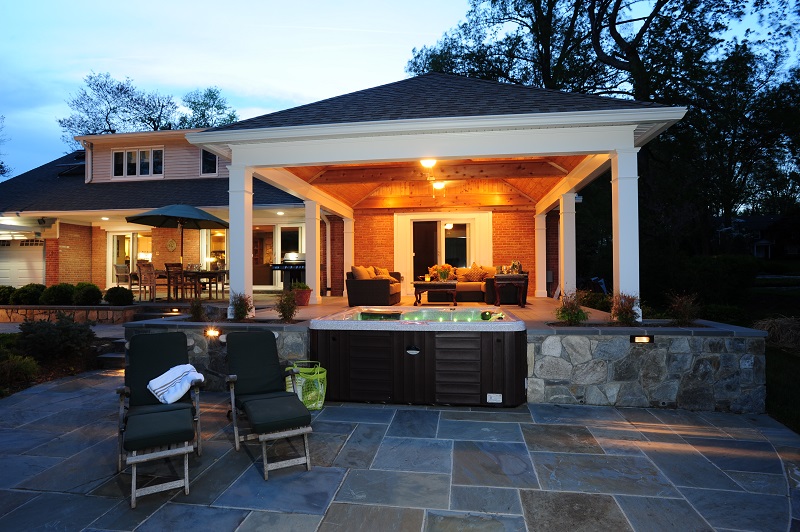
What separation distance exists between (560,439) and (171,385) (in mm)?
3381

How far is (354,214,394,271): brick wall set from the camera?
12492mm

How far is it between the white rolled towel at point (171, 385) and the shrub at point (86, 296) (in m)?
7.70

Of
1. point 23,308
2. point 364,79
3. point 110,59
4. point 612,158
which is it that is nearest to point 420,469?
point 612,158

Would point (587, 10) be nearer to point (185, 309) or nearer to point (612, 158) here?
point (612, 158)

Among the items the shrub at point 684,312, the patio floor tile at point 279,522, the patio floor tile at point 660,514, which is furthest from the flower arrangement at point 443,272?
the patio floor tile at point 279,522

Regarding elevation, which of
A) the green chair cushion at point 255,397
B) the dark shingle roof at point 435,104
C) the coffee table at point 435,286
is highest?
the dark shingle roof at point 435,104

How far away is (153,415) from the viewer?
3.40 meters

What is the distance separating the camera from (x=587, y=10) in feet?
56.3

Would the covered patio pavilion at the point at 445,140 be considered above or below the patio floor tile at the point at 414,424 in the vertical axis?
above

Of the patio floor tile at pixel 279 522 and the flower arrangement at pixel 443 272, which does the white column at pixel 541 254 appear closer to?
the flower arrangement at pixel 443 272

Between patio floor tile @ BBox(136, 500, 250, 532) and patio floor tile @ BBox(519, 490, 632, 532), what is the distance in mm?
1739

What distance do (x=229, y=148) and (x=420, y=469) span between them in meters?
5.20

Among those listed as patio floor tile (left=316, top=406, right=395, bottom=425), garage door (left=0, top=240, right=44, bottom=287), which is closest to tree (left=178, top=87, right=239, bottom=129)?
garage door (left=0, top=240, right=44, bottom=287)

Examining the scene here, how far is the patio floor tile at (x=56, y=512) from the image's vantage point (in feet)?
8.55
